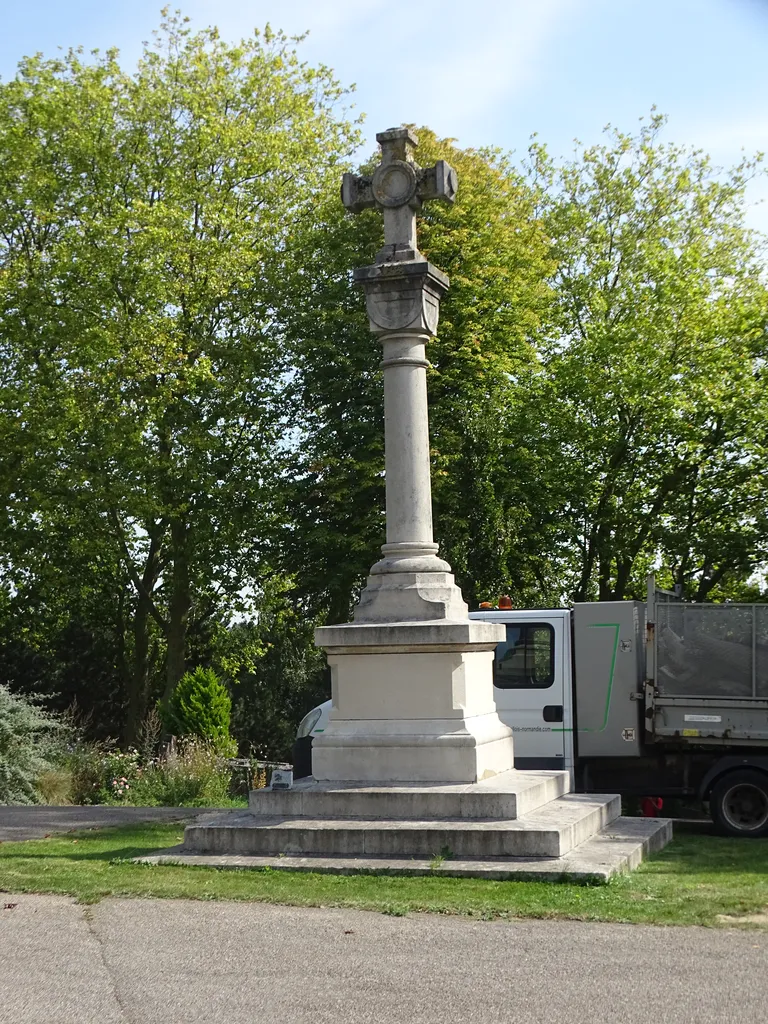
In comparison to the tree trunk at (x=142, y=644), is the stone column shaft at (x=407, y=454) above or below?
above

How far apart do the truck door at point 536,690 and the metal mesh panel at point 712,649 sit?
3.75ft

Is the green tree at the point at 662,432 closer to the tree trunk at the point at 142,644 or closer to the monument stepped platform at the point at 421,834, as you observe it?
the tree trunk at the point at 142,644

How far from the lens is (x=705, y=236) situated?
29.7 meters

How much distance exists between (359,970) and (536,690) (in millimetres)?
7979

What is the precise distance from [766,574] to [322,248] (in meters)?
11.8

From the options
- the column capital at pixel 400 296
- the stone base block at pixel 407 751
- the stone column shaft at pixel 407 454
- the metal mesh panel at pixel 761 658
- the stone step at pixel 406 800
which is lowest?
the stone step at pixel 406 800

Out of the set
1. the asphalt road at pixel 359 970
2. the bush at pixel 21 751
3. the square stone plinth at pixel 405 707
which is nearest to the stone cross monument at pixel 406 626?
the square stone plinth at pixel 405 707

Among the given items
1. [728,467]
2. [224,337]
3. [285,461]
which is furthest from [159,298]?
[728,467]

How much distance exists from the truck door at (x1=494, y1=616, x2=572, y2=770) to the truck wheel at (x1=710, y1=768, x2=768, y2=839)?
168 cm

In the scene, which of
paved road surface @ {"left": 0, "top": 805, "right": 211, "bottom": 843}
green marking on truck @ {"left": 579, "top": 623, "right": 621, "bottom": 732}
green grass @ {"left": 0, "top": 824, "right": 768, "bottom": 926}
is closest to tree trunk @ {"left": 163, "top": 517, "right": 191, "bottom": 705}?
paved road surface @ {"left": 0, "top": 805, "right": 211, "bottom": 843}

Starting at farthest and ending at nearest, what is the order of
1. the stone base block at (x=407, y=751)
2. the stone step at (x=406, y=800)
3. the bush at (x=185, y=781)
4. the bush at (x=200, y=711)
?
the bush at (x=200, y=711) < the bush at (x=185, y=781) < the stone base block at (x=407, y=751) < the stone step at (x=406, y=800)

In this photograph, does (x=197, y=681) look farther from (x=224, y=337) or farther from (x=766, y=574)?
(x=766, y=574)

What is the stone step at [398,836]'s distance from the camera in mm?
9047

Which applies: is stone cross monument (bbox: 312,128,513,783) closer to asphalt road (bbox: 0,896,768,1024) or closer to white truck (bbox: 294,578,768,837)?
white truck (bbox: 294,578,768,837)
